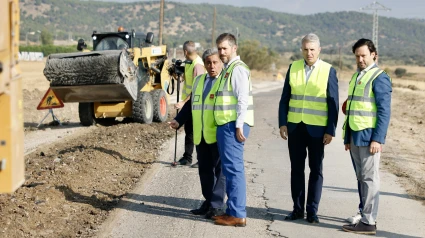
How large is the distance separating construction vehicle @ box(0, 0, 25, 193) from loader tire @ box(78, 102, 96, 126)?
13843 mm

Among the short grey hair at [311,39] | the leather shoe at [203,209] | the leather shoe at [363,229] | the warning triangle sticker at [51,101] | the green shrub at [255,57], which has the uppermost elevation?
the short grey hair at [311,39]

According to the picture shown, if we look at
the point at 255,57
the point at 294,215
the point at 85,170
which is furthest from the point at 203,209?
the point at 255,57

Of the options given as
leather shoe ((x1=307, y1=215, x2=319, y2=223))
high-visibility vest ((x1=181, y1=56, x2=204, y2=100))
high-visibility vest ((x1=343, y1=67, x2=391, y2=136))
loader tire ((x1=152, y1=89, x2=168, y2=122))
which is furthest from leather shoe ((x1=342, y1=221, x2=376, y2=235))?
loader tire ((x1=152, y1=89, x2=168, y2=122))

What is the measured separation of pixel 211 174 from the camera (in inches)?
347

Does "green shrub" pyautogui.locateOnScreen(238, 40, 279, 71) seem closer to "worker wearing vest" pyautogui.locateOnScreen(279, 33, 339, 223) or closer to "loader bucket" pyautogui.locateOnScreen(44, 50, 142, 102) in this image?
"loader bucket" pyautogui.locateOnScreen(44, 50, 142, 102)

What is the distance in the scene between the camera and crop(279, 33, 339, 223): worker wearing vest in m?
8.34

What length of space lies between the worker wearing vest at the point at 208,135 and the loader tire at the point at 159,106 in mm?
11013

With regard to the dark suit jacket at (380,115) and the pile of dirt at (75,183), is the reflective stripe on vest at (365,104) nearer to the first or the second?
the dark suit jacket at (380,115)

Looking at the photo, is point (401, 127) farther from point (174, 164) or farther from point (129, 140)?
point (174, 164)

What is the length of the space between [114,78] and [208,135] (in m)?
8.65

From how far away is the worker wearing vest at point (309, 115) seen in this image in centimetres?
834

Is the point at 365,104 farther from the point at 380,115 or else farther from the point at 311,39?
the point at 311,39

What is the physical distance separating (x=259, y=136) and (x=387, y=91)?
9078 millimetres

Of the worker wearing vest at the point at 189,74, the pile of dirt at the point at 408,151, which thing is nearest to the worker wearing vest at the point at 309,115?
the pile of dirt at the point at 408,151
